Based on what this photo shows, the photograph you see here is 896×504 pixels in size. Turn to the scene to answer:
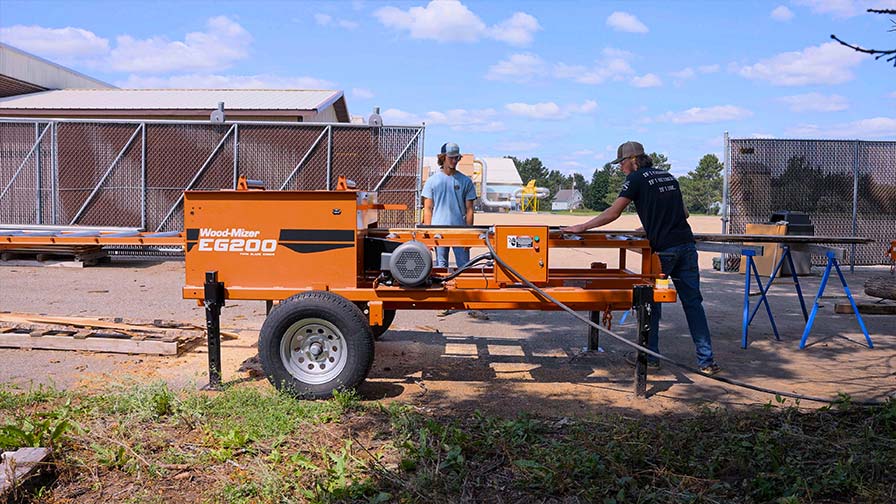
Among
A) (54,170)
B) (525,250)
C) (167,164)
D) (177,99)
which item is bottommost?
(525,250)

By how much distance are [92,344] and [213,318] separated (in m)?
1.98

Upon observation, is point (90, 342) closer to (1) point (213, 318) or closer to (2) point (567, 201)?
(1) point (213, 318)

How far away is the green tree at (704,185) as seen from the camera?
6450 centimetres

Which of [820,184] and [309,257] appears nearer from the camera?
[309,257]

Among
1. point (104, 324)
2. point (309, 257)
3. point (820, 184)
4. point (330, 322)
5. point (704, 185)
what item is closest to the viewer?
point (330, 322)

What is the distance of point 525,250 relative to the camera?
5.79m

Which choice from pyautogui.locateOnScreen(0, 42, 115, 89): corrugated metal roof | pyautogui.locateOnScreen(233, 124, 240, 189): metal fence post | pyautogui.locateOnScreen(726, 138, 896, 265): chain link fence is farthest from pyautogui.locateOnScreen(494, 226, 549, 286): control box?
pyautogui.locateOnScreen(0, 42, 115, 89): corrugated metal roof

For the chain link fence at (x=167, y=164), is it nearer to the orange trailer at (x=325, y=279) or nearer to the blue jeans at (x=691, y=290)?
the blue jeans at (x=691, y=290)

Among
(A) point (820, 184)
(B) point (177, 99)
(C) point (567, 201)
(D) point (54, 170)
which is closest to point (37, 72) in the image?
(B) point (177, 99)

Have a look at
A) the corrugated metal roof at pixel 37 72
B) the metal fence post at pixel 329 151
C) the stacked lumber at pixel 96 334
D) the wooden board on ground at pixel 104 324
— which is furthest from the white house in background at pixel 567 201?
the stacked lumber at pixel 96 334

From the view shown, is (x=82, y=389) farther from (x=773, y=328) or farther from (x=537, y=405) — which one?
(x=773, y=328)

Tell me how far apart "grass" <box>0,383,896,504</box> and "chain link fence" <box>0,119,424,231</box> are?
30.0ft

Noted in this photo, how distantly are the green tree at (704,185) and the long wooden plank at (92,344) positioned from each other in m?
61.1

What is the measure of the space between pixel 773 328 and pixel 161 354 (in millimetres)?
6514
